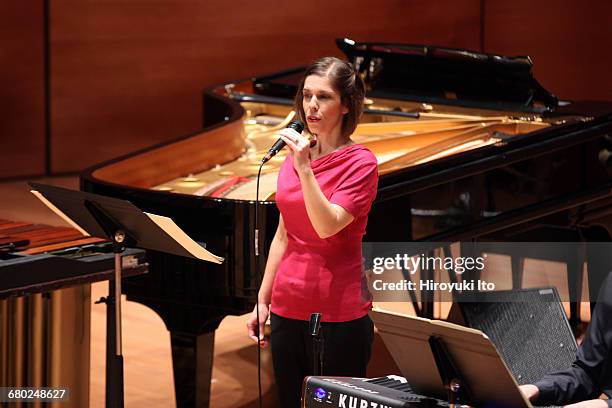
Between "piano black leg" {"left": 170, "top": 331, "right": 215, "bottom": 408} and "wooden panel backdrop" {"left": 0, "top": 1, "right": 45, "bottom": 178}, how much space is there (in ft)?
17.8

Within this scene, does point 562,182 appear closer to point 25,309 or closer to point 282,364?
point 282,364

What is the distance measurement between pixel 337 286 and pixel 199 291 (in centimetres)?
87

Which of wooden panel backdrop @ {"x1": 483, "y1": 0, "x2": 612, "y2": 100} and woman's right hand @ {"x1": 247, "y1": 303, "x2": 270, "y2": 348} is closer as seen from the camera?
woman's right hand @ {"x1": 247, "y1": 303, "x2": 270, "y2": 348}

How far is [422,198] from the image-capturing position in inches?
164

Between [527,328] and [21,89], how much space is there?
6205mm

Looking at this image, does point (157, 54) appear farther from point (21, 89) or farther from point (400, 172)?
point (400, 172)

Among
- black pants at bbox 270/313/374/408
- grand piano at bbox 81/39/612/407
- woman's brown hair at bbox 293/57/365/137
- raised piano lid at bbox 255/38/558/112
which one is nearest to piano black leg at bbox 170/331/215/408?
grand piano at bbox 81/39/612/407

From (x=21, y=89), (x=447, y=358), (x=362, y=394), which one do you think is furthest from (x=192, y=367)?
(x=21, y=89)

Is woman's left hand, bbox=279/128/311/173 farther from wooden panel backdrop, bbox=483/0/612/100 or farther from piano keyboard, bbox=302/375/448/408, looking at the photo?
wooden panel backdrop, bbox=483/0/612/100

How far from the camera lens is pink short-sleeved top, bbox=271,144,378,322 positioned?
9.57 ft

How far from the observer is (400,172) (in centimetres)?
406

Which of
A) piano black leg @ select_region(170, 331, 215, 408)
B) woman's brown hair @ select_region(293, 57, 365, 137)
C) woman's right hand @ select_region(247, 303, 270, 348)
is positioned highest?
woman's brown hair @ select_region(293, 57, 365, 137)

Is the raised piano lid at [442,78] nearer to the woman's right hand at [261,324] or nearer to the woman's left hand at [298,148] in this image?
Answer: the woman's right hand at [261,324]

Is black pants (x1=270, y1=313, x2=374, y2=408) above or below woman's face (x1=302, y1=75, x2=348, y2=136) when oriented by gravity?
below
